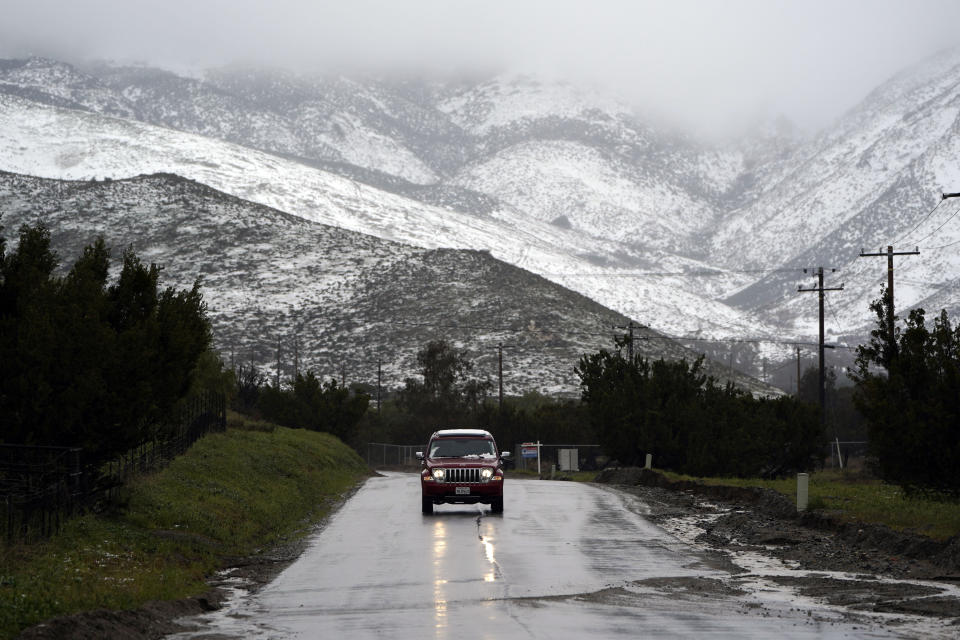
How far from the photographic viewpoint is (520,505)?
110 feet

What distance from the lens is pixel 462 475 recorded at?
2975 cm

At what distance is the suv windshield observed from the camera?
100 ft

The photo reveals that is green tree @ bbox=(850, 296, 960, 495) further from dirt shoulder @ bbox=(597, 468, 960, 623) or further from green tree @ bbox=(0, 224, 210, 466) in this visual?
green tree @ bbox=(0, 224, 210, 466)

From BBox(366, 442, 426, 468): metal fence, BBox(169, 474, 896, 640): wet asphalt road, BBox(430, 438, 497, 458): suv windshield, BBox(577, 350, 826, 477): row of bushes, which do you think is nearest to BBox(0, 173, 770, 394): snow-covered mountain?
BBox(366, 442, 426, 468): metal fence

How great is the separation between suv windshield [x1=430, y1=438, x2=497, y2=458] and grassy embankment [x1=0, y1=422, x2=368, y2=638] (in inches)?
133

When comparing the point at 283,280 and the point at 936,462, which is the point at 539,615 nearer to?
the point at 936,462

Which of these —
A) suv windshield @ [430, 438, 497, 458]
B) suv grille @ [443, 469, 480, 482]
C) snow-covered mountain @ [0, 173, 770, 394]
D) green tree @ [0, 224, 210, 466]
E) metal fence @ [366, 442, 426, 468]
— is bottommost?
metal fence @ [366, 442, 426, 468]

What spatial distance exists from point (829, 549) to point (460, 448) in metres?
10.9

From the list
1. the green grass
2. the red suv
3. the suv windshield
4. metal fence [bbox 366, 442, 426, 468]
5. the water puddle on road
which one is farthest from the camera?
metal fence [bbox 366, 442, 426, 468]

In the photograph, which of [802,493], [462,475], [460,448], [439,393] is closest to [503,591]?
[462,475]

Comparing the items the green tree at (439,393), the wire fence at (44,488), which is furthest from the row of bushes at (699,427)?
the green tree at (439,393)

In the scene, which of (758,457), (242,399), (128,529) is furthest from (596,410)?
(128,529)

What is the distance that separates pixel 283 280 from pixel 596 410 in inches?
4555

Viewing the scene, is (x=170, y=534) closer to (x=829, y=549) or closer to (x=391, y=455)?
(x=829, y=549)
